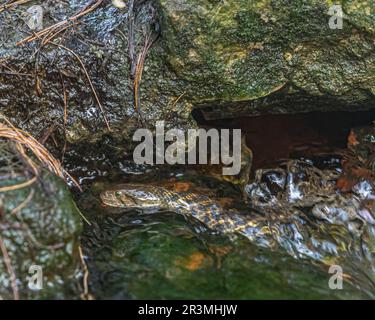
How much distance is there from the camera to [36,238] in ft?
8.66

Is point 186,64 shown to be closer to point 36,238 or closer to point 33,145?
point 33,145

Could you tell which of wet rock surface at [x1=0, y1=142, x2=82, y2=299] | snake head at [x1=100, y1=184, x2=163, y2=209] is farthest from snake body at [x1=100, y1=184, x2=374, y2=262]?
wet rock surface at [x1=0, y1=142, x2=82, y2=299]

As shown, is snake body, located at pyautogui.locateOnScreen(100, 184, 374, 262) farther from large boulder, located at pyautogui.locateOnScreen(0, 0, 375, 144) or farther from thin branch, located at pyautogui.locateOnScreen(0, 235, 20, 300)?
thin branch, located at pyautogui.locateOnScreen(0, 235, 20, 300)

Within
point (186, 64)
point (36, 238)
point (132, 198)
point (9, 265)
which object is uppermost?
point (186, 64)

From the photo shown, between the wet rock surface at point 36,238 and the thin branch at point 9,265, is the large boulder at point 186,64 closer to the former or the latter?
the wet rock surface at point 36,238

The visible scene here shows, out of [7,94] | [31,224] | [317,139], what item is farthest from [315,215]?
[7,94]

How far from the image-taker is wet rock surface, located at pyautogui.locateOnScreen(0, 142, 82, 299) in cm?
258

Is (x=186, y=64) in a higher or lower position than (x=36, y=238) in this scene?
higher

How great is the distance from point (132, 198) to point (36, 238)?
117cm

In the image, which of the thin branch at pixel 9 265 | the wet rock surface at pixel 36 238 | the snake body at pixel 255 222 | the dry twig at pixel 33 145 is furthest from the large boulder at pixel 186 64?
the thin branch at pixel 9 265

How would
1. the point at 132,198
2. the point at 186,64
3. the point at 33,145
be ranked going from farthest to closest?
1. the point at 132,198
2. the point at 186,64
3. the point at 33,145

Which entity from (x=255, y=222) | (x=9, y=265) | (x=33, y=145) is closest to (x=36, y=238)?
(x=9, y=265)

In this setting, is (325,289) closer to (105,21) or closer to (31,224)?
(31,224)

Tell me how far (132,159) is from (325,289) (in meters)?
1.92
